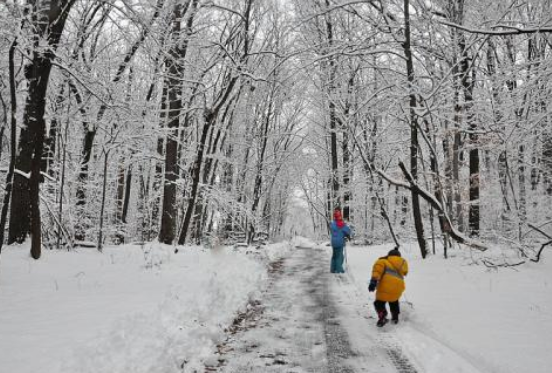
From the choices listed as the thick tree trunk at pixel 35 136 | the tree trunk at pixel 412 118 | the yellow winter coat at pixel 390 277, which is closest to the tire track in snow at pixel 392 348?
the yellow winter coat at pixel 390 277

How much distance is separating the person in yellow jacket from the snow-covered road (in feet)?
1.08

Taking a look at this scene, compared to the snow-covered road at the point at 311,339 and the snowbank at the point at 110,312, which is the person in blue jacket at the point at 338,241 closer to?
the snowbank at the point at 110,312

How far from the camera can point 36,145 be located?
27.0 ft

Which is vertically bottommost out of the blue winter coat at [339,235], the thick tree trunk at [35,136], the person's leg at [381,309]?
the person's leg at [381,309]

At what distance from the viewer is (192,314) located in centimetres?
571

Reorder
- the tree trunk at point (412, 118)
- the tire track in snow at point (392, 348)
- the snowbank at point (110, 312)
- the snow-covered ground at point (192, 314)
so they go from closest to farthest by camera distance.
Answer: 1. the snowbank at point (110, 312)
2. the snow-covered ground at point (192, 314)
3. the tire track in snow at point (392, 348)
4. the tree trunk at point (412, 118)

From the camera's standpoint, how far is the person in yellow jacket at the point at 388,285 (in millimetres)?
6125

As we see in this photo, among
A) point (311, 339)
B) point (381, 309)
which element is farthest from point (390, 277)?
point (311, 339)

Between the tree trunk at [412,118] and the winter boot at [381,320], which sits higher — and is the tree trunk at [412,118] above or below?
above

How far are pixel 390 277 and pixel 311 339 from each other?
5.84ft

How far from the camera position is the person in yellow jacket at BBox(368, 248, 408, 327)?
241 inches

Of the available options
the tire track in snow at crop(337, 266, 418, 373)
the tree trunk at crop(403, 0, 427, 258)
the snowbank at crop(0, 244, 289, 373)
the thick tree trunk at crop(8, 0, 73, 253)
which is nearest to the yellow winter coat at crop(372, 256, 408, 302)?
the tire track in snow at crop(337, 266, 418, 373)

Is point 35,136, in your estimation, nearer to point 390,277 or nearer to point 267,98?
point 390,277

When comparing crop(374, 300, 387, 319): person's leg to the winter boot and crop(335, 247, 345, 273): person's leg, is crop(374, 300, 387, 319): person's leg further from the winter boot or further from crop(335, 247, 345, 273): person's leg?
crop(335, 247, 345, 273): person's leg
